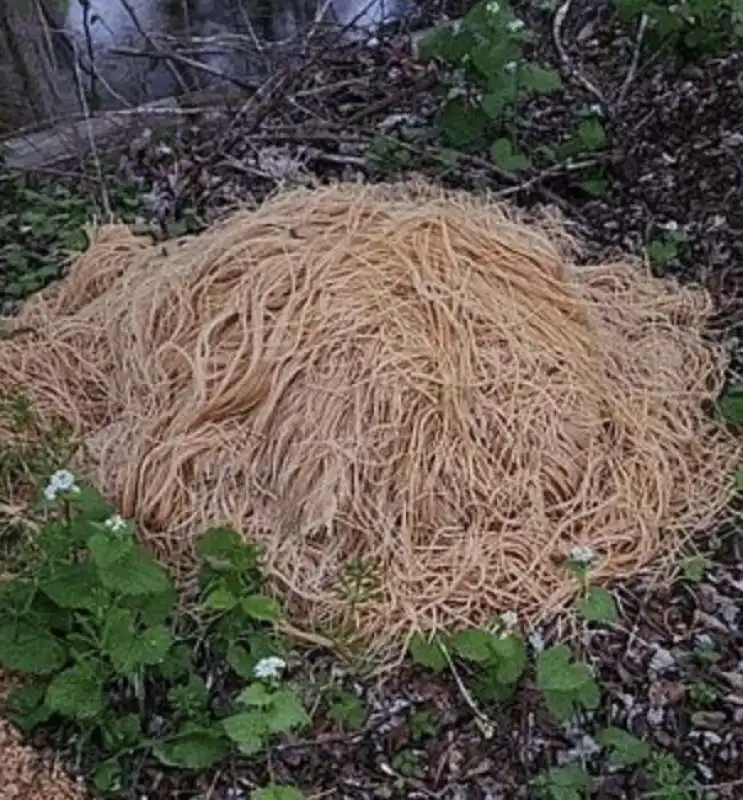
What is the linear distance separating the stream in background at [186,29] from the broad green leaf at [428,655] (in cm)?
220

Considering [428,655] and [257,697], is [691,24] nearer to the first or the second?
[428,655]

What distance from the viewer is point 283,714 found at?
2.01 metres

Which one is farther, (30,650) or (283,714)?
(30,650)

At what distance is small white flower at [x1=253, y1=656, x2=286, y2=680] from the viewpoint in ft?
6.65

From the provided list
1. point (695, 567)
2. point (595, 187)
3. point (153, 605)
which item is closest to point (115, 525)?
point (153, 605)

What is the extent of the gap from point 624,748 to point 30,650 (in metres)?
0.80

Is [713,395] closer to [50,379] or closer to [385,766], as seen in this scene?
[385,766]

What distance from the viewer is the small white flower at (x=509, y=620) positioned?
2285mm

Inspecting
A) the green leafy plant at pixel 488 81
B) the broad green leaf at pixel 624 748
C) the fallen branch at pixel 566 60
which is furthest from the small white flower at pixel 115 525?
the fallen branch at pixel 566 60

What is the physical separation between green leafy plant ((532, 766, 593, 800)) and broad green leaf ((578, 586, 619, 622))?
219mm

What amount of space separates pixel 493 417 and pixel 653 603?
376mm

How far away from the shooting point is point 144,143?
3.79 m

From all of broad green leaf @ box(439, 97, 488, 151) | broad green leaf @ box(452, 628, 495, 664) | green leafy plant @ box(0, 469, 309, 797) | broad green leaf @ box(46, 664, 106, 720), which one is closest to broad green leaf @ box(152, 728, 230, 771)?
green leafy plant @ box(0, 469, 309, 797)

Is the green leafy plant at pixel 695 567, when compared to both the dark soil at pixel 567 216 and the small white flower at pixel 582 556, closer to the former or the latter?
the dark soil at pixel 567 216
